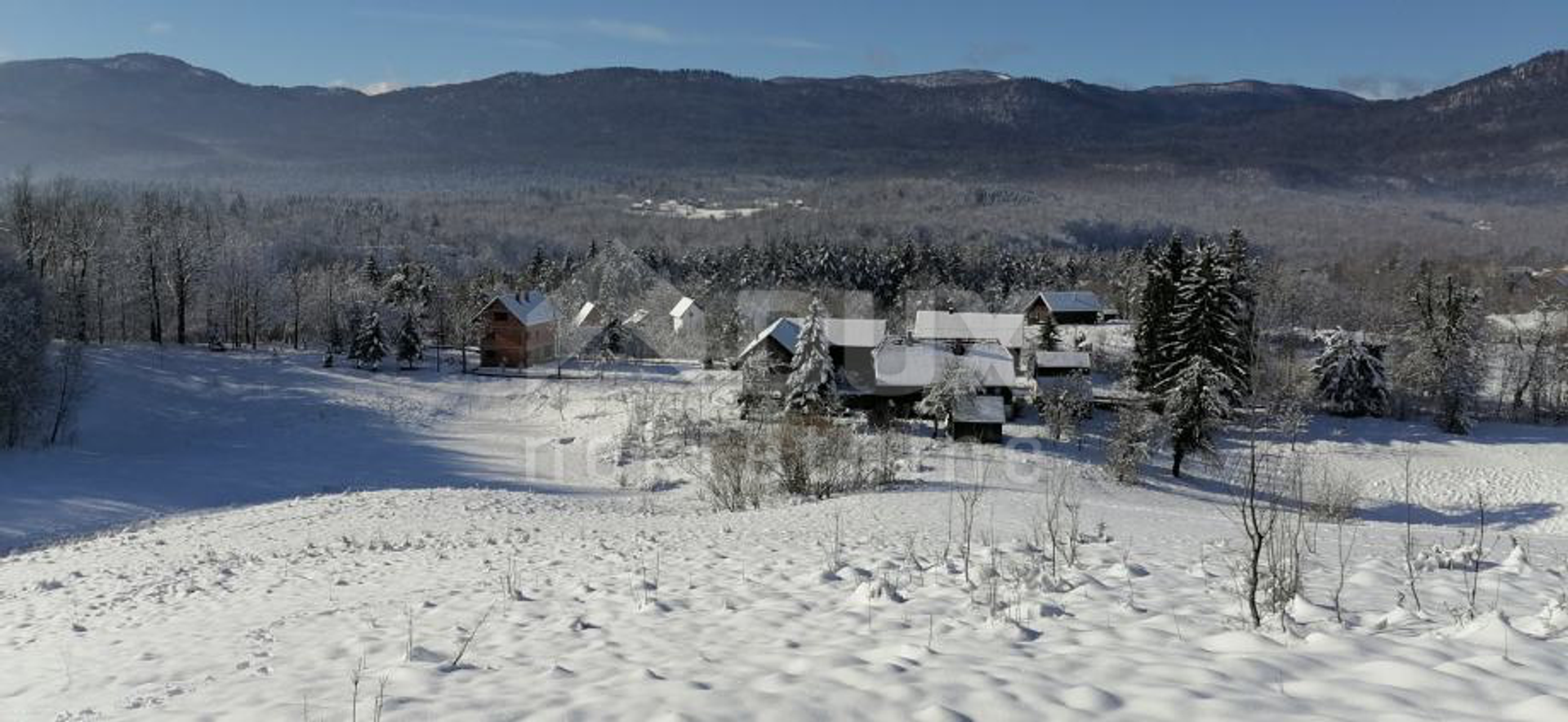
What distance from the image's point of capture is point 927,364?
165 feet

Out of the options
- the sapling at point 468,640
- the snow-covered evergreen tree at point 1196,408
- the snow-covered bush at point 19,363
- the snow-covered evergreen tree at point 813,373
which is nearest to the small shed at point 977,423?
the snow-covered evergreen tree at point 813,373

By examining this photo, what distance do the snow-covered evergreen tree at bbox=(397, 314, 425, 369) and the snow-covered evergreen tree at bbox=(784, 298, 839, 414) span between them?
31.4 meters

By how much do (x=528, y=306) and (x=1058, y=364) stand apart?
38.6 m

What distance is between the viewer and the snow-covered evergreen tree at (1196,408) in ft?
125

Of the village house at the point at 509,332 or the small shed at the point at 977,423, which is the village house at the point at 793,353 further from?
the village house at the point at 509,332

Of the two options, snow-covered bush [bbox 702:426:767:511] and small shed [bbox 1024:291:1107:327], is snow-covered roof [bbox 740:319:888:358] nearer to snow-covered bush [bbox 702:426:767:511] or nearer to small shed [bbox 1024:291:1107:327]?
snow-covered bush [bbox 702:426:767:511]

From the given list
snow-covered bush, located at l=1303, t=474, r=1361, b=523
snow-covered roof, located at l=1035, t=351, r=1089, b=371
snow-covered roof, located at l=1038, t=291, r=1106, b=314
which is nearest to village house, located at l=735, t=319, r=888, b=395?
snow-covered roof, located at l=1035, t=351, r=1089, b=371

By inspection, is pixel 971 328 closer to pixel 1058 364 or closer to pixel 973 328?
pixel 973 328

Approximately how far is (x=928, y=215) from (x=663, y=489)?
16409cm

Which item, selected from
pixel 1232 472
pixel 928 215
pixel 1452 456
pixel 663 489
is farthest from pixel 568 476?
pixel 928 215

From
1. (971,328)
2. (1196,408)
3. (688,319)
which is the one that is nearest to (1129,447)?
(1196,408)

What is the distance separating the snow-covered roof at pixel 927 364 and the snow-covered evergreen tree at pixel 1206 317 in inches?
376

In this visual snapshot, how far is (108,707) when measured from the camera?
22.7 feet

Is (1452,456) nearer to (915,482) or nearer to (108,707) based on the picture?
(915,482)
